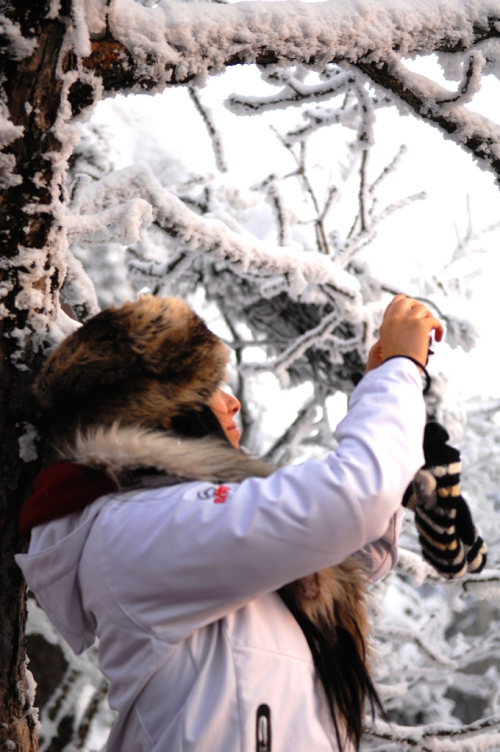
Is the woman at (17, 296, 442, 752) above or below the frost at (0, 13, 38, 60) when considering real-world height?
below

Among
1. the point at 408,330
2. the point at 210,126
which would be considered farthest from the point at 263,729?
the point at 210,126

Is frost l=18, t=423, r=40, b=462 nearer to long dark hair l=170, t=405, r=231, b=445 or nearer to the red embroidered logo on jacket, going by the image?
long dark hair l=170, t=405, r=231, b=445

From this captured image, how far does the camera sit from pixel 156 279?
3162mm

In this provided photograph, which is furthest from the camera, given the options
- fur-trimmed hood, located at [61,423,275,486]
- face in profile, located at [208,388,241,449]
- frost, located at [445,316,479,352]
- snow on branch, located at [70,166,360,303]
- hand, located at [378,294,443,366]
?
frost, located at [445,316,479,352]

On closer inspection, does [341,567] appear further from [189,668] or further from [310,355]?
[310,355]

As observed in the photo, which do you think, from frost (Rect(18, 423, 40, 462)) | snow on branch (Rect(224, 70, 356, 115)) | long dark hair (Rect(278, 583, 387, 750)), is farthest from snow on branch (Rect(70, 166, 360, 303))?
long dark hair (Rect(278, 583, 387, 750))

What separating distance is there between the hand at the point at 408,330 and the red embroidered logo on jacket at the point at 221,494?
1.59 feet

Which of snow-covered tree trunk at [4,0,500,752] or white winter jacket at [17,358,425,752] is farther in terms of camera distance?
snow-covered tree trunk at [4,0,500,752]

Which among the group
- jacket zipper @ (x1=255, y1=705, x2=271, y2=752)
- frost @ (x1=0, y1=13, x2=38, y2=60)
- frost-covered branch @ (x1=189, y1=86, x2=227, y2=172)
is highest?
frost-covered branch @ (x1=189, y1=86, x2=227, y2=172)

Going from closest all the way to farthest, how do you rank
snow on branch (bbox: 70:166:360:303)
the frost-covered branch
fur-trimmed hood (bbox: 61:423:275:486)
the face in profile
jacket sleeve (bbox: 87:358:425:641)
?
jacket sleeve (bbox: 87:358:425:641)
fur-trimmed hood (bbox: 61:423:275:486)
the face in profile
snow on branch (bbox: 70:166:360:303)
the frost-covered branch

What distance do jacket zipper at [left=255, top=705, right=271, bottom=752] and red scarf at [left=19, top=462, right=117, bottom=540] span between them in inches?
20.0

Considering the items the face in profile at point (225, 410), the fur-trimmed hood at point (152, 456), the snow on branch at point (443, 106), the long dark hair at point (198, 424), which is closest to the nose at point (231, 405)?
the face in profile at point (225, 410)

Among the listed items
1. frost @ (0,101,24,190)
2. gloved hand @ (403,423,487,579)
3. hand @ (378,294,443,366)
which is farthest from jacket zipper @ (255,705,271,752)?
frost @ (0,101,24,190)

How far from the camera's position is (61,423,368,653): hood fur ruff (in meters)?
1.10
